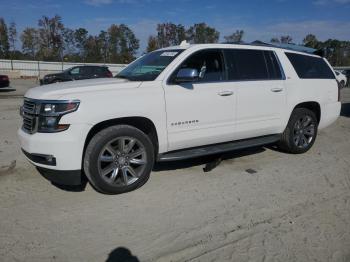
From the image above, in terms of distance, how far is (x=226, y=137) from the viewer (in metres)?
5.61

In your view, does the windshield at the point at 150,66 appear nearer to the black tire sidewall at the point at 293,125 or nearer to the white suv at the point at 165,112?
the white suv at the point at 165,112

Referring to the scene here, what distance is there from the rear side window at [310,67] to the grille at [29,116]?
14.3 ft

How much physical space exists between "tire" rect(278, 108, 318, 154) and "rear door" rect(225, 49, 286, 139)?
327 millimetres

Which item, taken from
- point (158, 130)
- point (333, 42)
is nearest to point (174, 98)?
point (158, 130)

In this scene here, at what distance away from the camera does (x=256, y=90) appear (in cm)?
580

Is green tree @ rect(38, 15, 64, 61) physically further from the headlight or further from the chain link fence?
the headlight

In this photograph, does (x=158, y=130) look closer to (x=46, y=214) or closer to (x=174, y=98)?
(x=174, y=98)

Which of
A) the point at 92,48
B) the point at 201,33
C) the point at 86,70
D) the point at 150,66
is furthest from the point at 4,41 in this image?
the point at 150,66

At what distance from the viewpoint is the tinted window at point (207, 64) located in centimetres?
530

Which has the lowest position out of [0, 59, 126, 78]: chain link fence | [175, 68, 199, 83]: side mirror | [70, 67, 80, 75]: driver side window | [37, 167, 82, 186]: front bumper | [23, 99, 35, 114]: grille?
[37, 167, 82, 186]: front bumper

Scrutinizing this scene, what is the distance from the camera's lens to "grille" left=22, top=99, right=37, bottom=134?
442cm

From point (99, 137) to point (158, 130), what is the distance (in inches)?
32.1

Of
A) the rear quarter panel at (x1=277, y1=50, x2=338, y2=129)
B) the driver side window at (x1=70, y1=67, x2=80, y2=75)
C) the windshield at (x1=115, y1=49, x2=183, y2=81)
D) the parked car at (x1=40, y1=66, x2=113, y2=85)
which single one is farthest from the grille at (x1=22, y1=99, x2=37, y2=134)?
the driver side window at (x1=70, y1=67, x2=80, y2=75)

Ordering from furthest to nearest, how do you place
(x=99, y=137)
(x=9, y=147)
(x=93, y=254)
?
1. (x=9, y=147)
2. (x=99, y=137)
3. (x=93, y=254)
